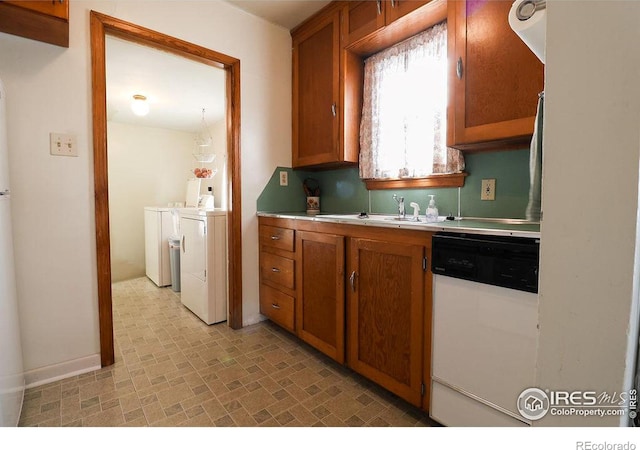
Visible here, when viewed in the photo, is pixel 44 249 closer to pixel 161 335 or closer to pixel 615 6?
pixel 161 335

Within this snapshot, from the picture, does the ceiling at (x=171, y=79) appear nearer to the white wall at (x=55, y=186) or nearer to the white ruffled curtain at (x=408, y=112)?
the white wall at (x=55, y=186)

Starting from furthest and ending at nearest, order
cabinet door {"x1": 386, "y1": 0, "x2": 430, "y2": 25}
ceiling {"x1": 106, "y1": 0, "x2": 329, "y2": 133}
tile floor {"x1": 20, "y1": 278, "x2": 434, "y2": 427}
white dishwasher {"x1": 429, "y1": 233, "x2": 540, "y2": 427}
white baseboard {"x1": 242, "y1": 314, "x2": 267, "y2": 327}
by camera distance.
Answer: white baseboard {"x1": 242, "y1": 314, "x2": 267, "y2": 327} → ceiling {"x1": 106, "y1": 0, "x2": 329, "y2": 133} → cabinet door {"x1": 386, "y1": 0, "x2": 430, "y2": 25} → tile floor {"x1": 20, "y1": 278, "x2": 434, "y2": 427} → white dishwasher {"x1": 429, "y1": 233, "x2": 540, "y2": 427}

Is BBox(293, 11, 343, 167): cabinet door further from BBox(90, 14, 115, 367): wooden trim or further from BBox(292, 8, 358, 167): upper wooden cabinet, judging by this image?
BBox(90, 14, 115, 367): wooden trim

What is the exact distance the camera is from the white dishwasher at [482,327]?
102cm

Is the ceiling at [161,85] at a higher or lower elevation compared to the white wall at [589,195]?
higher

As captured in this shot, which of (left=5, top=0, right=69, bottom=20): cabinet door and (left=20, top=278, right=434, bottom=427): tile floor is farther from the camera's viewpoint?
(left=20, top=278, right=434, bottom=427): tile floor

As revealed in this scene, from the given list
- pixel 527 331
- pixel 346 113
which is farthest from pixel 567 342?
pixel 346 113

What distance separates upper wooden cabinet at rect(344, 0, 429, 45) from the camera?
1.76 m

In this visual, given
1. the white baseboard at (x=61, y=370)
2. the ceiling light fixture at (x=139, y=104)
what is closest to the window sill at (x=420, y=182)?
the white baseboard at (x=61, y=370)

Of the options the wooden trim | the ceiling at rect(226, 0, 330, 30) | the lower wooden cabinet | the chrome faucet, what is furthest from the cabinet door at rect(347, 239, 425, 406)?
the ceiling at rect(226, 0, 330, 30)

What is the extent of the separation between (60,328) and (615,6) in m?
2.45

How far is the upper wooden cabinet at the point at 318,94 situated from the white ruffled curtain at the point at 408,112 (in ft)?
0.71

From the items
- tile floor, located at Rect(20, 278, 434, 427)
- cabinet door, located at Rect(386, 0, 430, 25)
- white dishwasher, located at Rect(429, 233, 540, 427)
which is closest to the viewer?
white dishwasher, located at Rect(429, 233, 540, 427)

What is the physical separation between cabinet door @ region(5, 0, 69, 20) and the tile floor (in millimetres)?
1818
